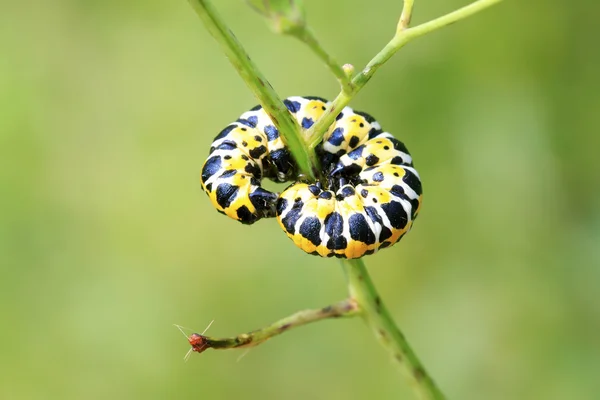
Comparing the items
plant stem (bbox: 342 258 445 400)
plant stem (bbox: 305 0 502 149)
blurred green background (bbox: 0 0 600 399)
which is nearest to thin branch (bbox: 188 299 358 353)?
plant stem (bbox: 342 258 445 400)

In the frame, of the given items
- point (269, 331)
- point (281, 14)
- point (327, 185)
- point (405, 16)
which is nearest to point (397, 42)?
point (405, 16)

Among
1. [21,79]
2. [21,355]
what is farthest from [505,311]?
[21,79]

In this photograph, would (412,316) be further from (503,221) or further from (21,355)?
(21,355)

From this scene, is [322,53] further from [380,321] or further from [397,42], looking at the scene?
[380,321]

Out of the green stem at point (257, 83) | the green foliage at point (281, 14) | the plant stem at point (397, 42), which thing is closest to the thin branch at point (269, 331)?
the green stem at point (257, 83)

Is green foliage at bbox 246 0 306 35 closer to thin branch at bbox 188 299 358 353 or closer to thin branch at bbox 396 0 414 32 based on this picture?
thin branch at bbox 396 0 414 32

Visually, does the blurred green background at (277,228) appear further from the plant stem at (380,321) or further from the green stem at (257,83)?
the green stem at (257,83)
